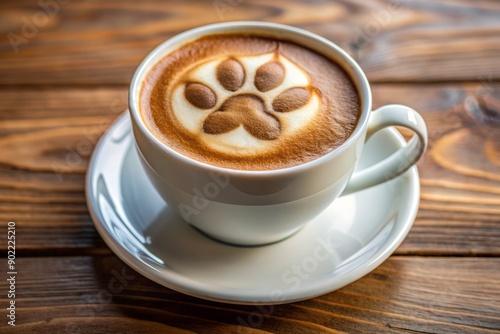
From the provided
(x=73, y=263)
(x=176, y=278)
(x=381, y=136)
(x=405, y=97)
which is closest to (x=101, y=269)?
(x=73, y=263)

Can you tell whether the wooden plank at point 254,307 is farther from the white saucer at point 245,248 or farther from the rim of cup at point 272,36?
the rim of cup at point 272,36

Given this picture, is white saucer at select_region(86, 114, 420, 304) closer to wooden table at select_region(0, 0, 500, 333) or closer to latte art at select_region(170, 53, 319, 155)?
wooden table at select_region(0, 0, 500, 333)

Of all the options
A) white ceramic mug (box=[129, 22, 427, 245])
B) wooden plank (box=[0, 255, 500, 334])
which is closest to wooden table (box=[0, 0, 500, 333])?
wooden plank (box=[0, 255, 500, 334])

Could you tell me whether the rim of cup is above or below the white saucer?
above

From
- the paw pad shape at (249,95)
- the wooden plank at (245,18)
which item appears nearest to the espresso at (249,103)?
the paw pad shape at (249,95)

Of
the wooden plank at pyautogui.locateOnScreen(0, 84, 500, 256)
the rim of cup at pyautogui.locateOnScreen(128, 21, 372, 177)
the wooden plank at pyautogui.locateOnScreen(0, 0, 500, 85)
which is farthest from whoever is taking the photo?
the wooden plank at pyautogui.locateOnScreen(0, 0, 500, 85)

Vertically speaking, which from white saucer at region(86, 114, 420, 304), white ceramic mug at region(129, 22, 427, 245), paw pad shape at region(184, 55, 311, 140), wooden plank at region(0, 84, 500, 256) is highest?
paw pad shape at region(184, 55, 311, 140)

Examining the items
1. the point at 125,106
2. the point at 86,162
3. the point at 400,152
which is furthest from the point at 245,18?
the point at 400,152
